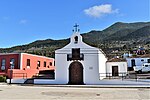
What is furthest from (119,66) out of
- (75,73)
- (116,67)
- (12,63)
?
(12,63)

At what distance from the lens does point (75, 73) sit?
98.5ft

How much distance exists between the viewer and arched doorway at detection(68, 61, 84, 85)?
98.1 ft

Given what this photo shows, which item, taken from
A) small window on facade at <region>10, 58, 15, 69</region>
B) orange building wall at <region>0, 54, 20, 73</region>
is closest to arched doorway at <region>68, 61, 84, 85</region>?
orange building wall at <region>0, 54, 20, 73</region>

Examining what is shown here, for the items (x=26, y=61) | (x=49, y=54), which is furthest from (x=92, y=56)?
(x=49, y=54)

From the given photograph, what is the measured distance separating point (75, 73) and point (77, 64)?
119 centimetres

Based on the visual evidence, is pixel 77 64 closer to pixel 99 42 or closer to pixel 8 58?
pixel 8 58

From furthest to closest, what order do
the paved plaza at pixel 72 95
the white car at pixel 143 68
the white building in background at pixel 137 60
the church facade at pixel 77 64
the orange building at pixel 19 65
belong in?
the white building in background at pixel 137 60 → the white car at pixel 143 68 → the orange building at pixel 19 65 → the church facade at pixel 77 64 → the paved plaza at pixel 72 95

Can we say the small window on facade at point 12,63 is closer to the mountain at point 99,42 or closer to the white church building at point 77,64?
the white church building at point 77,64

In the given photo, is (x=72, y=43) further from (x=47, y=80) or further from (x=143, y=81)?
(x=143, y=81)

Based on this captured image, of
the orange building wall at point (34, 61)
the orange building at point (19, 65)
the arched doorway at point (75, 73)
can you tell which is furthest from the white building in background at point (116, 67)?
the orange building wall at point (34, 61)

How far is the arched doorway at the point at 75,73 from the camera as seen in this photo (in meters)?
→ 29.9

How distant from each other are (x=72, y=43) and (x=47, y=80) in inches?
228

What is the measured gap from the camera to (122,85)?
27203mm

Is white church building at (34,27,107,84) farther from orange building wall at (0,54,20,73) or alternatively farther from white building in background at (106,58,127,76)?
orange building wall at (0,54,20,73)
